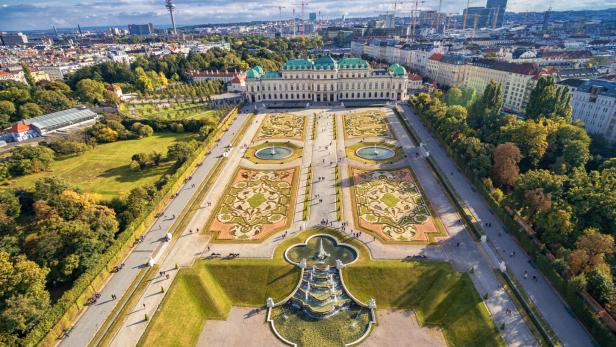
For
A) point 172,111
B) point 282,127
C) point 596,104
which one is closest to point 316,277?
point 282,127

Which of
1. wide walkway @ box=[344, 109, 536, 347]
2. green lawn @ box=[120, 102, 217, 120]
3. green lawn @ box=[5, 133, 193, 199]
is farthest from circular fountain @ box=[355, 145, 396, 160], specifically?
green lawn @ box=[120, 102, 217, 120]

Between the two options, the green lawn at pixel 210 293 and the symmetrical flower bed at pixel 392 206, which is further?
the symmetrical flower bed at pixel 392 206

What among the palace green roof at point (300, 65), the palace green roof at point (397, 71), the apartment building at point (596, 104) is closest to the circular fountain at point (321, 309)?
the apartment building at point (596, 104)

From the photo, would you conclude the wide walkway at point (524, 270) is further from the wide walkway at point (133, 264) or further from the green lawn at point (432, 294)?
the wide walkway at point (133, 264)

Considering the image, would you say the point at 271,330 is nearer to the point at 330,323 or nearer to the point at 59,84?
the point at 330,323

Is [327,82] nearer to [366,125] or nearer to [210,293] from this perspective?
[366,125]

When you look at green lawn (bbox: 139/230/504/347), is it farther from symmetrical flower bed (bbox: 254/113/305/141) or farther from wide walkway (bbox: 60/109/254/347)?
symmetrical flower bed (bbox: 254/113/305/141)
